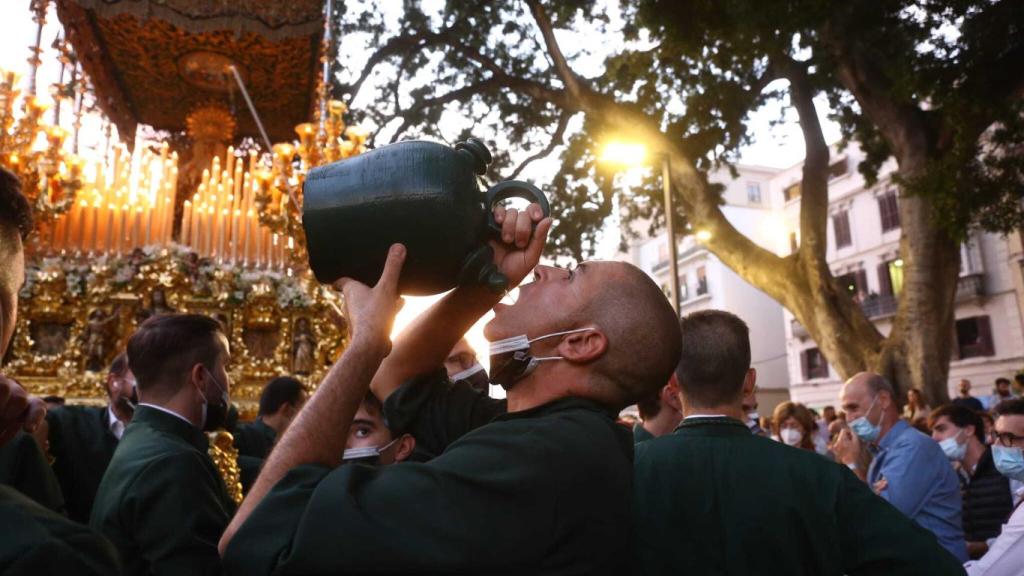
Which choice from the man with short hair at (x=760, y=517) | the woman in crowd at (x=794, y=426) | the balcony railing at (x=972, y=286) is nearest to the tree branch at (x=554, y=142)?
the woman in crowd at (x=794, y=426)

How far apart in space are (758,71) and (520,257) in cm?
1151

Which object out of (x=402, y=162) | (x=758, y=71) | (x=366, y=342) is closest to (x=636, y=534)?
(x=366, y=342)

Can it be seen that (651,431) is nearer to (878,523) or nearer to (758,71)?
(878,523)

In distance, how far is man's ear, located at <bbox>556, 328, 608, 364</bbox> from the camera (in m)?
1.84

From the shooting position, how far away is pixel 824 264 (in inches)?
423

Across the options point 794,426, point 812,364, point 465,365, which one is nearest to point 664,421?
point 465,365

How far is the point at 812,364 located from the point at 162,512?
121 feet

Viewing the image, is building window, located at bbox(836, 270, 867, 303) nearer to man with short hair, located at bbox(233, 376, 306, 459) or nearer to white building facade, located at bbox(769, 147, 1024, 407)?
white building facade, located at bbox(769, 147, 1024, 407)

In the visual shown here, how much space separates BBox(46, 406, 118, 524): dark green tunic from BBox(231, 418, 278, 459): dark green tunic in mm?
1416

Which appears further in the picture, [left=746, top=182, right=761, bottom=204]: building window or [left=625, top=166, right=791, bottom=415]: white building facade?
[left=746, top=182, right=761, bottom=204]: building window

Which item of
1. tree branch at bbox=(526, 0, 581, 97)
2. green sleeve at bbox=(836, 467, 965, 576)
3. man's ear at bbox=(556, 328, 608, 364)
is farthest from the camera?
tree branch at bbox=(526, 0, 581, 97)

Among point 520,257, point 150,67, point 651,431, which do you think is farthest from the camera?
point 150,67

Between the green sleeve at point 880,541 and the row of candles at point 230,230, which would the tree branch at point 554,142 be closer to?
the row of candles at point 230,230

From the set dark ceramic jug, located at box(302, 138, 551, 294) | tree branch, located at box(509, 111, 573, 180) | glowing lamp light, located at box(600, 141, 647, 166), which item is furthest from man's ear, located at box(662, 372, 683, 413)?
tree branch, located at box(509, 111, 573, 180)
